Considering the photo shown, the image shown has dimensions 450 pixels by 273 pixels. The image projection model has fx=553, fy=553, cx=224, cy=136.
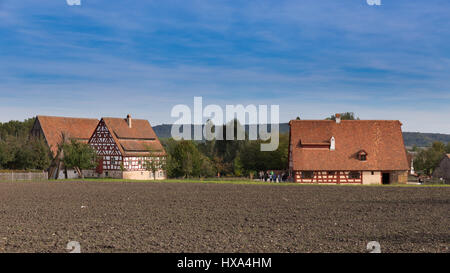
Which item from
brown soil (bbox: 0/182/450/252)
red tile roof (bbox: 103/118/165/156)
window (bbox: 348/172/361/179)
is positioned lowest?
brown soil (bbox: 0/182/450/252)

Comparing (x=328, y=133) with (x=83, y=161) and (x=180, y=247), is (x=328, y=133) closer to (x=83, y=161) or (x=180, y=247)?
(x=83, y=161)

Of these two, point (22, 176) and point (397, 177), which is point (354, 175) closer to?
point (397, 177)

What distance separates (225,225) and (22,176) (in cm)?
5141

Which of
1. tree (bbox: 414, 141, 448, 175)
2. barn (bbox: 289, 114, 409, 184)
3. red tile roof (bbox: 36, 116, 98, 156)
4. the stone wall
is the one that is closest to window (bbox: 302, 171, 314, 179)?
barn (bbox: 289, 114, 409, 184)

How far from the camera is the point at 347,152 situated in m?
59.1

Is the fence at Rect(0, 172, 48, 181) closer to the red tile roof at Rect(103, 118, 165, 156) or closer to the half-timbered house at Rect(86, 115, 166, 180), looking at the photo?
the half-timbered house at Rect(86, 115, 166, 180)

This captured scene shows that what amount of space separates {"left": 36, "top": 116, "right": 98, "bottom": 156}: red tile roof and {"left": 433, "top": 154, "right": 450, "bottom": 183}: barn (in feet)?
189

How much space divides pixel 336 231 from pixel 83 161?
54.7 metres

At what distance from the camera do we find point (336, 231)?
60.5ft

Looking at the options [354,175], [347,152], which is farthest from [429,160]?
[354,175]

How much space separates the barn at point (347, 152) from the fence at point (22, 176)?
100 feet

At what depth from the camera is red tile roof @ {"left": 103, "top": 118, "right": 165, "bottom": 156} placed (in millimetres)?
76438

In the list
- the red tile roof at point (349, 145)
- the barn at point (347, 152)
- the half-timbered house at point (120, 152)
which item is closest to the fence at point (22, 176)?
the half-timbered house at point (120, 152)
